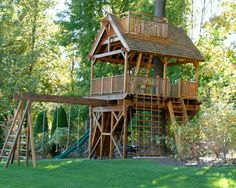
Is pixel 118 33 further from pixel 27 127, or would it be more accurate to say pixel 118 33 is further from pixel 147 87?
pixel 27 127

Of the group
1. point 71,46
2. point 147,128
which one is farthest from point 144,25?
point 71,46

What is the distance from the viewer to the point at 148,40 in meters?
22.4

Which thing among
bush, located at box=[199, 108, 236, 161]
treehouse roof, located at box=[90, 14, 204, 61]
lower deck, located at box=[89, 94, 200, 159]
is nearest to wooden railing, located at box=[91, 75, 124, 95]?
lower deck, located at box=[89, 94, 200, 159]

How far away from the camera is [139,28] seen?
2239 centimetres

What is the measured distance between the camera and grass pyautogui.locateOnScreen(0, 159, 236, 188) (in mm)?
12148

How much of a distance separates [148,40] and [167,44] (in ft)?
3.74

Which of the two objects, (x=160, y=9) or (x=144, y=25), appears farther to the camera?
(x=160, y=9)

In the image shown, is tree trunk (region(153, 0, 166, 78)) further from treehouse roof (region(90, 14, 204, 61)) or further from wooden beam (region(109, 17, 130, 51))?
wooden beam (region(109, 17, 130, 51))

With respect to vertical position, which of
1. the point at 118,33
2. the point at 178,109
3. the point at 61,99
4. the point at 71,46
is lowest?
the point at 178,109

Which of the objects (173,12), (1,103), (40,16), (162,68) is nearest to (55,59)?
(40,16)

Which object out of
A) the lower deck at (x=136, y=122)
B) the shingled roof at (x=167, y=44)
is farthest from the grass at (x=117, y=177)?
the shingled roof at (x=167, y=44)

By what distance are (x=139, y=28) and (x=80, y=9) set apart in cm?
836

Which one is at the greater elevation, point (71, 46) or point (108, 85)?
point (71, 46)

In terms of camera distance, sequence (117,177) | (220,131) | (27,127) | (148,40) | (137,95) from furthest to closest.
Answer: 1. (148,40)
2. (137,95)
3. (27,127)
4. (220,131)
5. (117,177)
